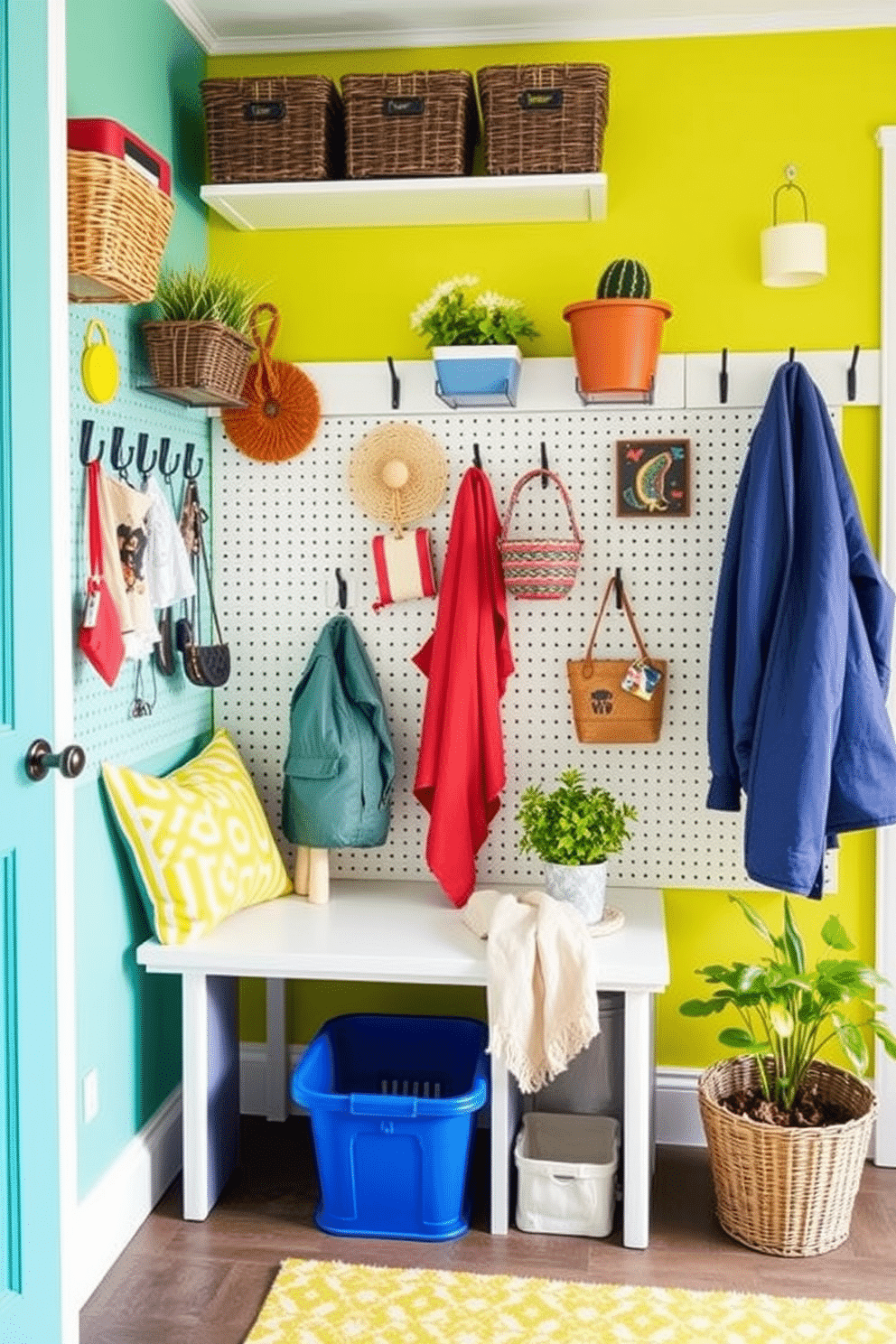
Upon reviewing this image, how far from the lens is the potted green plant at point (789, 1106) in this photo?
9.32 ft

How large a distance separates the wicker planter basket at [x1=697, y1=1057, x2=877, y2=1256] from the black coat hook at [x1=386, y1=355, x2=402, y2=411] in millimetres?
1668

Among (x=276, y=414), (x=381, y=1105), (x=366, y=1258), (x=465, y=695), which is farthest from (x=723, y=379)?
(x=366, y=1258)

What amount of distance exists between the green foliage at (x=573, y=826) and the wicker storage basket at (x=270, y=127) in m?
1.43

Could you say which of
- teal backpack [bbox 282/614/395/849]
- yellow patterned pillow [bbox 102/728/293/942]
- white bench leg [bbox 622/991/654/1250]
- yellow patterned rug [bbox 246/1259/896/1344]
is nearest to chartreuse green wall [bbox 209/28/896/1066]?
white bench leg [bbox 622/991/654/1250]

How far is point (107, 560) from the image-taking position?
107 inches

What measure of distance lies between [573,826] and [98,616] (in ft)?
3.44

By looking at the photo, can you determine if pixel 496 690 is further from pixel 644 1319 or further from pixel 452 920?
pixel 644 1319

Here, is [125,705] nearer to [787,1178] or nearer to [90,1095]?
[90,1095]

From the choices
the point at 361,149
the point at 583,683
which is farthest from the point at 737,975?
the point at 361,149

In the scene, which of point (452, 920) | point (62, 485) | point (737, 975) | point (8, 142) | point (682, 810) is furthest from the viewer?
point (682, 810)

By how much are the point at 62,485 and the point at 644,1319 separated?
1.75m

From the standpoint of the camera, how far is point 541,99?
3.07 meters

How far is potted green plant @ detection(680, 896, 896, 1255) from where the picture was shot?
9.32ft

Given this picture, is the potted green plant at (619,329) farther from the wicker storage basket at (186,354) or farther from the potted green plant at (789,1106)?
the potted green plant at (789,1106)
